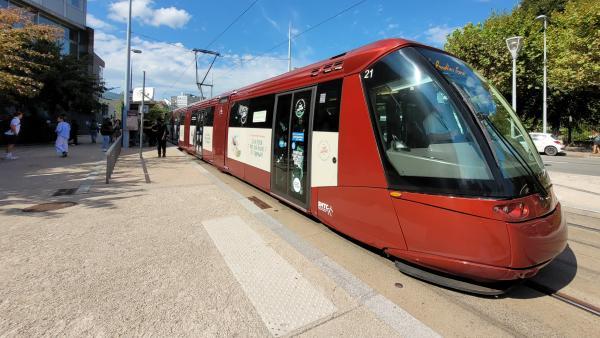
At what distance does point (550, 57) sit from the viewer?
24.4m

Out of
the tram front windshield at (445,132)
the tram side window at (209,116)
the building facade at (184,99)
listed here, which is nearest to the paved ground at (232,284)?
the tram front windshield at (445,132)

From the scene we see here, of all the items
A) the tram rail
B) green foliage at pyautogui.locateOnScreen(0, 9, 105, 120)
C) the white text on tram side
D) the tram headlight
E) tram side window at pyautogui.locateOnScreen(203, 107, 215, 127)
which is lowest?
the tram rail

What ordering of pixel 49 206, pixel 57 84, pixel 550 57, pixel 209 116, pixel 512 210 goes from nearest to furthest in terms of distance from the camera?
1. pixel 512 210
2. pixel 49 206
3. pixel 209 116
4. pixel 57 84
5. pixel 550 57

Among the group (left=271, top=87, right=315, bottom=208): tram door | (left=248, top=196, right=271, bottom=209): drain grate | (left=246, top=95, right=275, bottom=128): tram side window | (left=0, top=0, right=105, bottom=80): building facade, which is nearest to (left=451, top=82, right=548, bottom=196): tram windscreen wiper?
(left=271, top=87, right=315, bottom=208): tram door

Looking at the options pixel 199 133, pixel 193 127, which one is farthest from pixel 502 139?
pixel 193 127

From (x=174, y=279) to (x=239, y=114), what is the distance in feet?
19.2

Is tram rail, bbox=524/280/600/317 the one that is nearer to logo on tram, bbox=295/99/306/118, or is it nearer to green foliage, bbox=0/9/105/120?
logo on tram, bbox=295/99/306/118

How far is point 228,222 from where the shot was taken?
18.0 ft

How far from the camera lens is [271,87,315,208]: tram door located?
5.23 m

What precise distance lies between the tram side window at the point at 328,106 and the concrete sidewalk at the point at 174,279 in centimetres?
161

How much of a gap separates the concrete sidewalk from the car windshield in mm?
1704

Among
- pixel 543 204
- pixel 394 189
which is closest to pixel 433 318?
pixel 394 189

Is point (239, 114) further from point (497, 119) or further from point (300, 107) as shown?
point (497, 119)

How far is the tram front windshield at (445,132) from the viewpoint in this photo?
3029 millimetres
